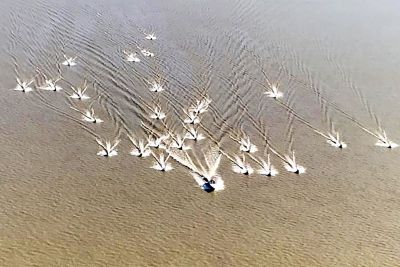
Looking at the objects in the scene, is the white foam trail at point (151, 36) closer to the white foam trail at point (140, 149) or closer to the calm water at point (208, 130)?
the calm water at point (208, 130)

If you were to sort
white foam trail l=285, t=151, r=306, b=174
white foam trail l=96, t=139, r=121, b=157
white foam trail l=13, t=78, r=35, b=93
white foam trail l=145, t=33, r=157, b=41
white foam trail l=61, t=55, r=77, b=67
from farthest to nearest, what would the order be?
1. white foam trail l=145, t=33, r=157, b=41
2. white foam trail l=61, t=55, r=77, b=67
3. white foam trail l=13, t=78, r=35, b=93
4. white foam trail l=96, t=139, r=121, b=157
5. white foam trail l=285, t=151, r=306, b=174

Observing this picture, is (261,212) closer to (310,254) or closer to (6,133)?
(310,254)

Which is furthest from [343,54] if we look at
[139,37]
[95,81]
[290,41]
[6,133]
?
[6,133]

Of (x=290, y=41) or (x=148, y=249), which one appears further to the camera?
(x=290, y=41)

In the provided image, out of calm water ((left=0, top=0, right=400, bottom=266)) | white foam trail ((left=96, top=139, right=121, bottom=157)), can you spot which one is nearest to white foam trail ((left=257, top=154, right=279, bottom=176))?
calm water ((left=0, top=0, right=400, bottom=266))

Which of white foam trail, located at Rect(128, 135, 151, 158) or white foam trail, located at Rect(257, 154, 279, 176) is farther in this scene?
white foam trail, located at Rect(128, 135, 151, 158)

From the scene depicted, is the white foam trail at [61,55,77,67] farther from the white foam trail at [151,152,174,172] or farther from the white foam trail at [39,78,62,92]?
the white foam trail at [151,152,174,172]

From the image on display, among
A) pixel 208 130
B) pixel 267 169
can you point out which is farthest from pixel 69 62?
pixel 267 169

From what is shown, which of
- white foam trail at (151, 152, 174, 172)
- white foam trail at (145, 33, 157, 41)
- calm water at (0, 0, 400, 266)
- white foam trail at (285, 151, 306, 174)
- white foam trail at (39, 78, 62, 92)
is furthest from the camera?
white foam trail at (145, 33, 157, 41)

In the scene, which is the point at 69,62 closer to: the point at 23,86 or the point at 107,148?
the point at 23,86
